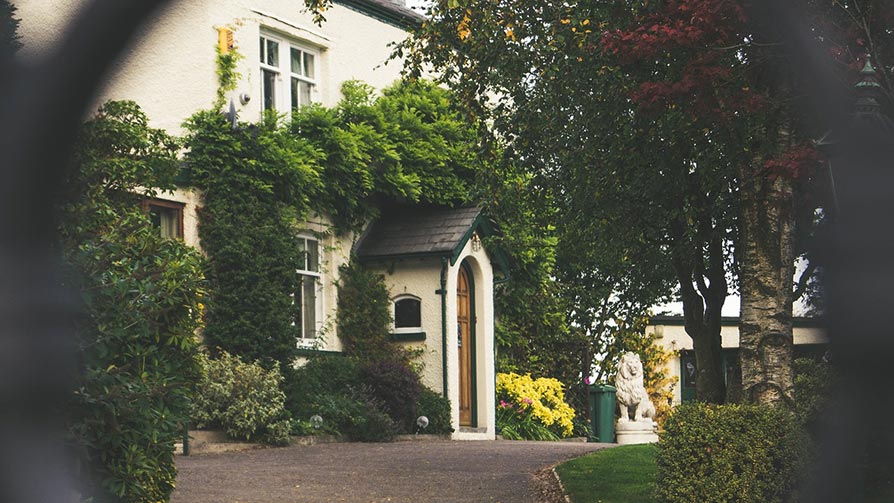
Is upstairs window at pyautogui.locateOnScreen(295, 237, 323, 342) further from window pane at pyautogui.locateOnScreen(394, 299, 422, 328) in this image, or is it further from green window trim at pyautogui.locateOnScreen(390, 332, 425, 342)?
window pane at pyautogui.locateOnScreen(394, 299, 422, 328)

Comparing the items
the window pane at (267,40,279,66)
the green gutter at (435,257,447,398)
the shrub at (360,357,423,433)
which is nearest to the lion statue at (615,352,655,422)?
the green gutter at (435,257,447,398)

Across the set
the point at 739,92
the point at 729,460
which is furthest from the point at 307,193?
the point at 739,92

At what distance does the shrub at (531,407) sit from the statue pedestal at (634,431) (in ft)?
6.01

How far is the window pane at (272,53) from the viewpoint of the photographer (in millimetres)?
19203

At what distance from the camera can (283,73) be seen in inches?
763

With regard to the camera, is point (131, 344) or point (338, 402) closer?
point (131, 344)

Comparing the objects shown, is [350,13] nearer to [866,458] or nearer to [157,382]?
[157,382]

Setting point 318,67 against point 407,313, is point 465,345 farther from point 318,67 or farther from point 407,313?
point 318,67

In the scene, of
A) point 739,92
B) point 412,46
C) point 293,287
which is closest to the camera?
point 739,92

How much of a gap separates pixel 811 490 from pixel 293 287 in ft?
57.9

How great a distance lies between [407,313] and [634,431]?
5.03 meters

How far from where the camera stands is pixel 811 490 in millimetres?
802

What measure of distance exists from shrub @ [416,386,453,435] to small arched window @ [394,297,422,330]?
5.00ft

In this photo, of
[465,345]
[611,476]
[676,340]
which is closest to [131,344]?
[611,476]
